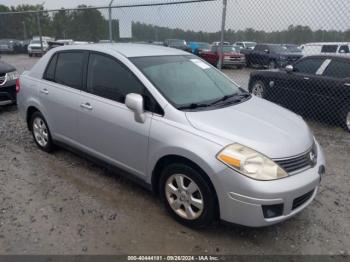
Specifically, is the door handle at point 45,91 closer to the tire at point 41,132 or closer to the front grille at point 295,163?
the tire at point 41,132

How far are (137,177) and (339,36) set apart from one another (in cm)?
493

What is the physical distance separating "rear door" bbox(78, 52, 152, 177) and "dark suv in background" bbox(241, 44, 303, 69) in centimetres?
1370

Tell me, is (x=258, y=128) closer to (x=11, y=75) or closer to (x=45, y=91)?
(x=45, y=91)

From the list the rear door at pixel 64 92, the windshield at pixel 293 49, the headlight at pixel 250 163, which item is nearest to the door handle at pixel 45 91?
the rear door at pixel 64 92

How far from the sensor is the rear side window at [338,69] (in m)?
6.27

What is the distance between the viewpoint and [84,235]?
302 cm

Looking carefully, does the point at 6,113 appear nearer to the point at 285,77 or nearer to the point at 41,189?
the point at 41,189

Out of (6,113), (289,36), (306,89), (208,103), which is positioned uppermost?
(289,36)

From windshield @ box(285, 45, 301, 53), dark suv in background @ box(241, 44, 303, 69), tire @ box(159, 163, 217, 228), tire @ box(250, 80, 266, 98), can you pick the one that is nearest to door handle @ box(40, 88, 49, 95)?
tire @ box(159, 163, 217, 228)

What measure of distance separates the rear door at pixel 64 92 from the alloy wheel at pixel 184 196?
62.6 inches

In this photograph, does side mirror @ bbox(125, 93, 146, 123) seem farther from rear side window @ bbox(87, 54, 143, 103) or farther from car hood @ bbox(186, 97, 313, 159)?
car hood @ bbox(186, 97, 313, 159)

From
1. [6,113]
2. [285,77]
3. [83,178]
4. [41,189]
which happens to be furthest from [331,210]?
[6,113]

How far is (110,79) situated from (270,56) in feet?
54.1

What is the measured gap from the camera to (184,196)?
3049 millimetres
